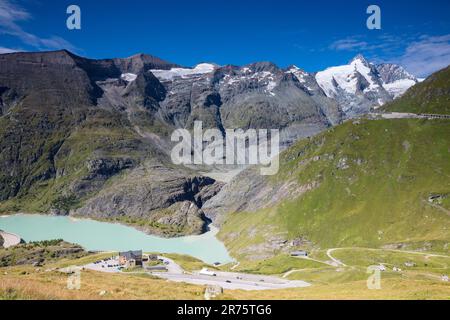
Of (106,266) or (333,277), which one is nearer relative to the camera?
(333,277)

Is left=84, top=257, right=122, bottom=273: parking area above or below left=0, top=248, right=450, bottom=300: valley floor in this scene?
below

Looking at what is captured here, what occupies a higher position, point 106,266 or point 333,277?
point 333,277

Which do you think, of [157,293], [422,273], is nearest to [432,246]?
[422,273]

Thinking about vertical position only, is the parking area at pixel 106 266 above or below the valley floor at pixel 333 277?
below

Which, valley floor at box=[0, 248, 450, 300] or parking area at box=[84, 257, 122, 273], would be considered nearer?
valley floor at box=[0, 248, 450, 300]

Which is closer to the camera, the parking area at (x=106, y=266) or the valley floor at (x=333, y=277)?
the valley floor at (x=333, y=277)

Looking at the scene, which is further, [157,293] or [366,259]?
[366,259]
